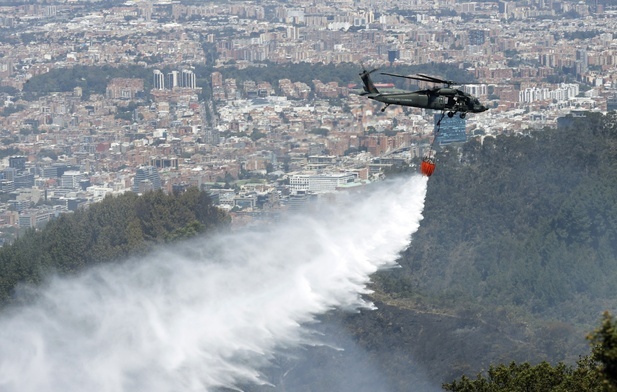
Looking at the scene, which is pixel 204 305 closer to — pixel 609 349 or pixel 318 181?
pixel 609 349

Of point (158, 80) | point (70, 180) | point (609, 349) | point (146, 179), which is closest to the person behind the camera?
point (609, 349)

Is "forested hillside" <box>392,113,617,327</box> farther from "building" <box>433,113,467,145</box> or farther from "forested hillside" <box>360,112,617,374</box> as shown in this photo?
"building" <box>433,113,467,145</box>

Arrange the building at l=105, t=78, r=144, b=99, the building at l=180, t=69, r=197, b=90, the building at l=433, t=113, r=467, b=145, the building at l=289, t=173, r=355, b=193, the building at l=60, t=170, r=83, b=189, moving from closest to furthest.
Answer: the building at l=433, t=113, r=467, b=145 < the building at l=289, t=173, r=355, b=193 < the building at l=60, t=170, r=83, b=189 < the building at l=105, t=78, r=144, b=99 < the building at l=180, t=69, r=197, b=90

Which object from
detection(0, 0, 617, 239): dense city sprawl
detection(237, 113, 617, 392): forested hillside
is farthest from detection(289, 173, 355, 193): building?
detection(237, 113, 617, 392): forested hillside

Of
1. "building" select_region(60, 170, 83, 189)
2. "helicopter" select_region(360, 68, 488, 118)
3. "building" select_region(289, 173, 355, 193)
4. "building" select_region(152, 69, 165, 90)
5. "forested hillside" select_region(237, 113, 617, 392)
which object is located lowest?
"building" select_region(60, 170, 83, 189)

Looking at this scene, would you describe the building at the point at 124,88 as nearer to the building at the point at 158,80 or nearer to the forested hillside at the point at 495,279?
the building at the point at 158,80

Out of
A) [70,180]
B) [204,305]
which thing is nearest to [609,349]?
[204,305]

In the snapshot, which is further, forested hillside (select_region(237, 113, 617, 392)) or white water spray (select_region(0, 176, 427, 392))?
forested hillside (select_region(237, 113, 617, 392))
